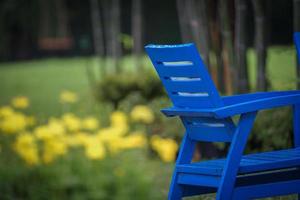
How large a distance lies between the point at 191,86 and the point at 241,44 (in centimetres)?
261

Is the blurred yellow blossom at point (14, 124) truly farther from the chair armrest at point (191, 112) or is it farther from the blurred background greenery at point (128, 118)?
the chair armrest at point (191, 112)

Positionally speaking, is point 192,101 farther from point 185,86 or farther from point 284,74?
point 284,74

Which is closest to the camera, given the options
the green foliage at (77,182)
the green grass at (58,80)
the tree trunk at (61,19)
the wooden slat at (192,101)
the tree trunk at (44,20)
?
the green foliage at (77,182)

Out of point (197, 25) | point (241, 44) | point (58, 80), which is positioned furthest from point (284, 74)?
point (58, 80)

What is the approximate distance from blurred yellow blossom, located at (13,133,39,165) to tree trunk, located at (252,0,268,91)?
9.72 feet

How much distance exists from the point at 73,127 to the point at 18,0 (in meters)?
18.9

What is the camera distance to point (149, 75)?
35.7 ft

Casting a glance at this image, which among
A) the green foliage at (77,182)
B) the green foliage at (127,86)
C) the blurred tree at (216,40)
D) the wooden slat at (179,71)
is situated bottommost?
the green foliage at (127,86)

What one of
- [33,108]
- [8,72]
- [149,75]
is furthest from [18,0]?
[149,75]

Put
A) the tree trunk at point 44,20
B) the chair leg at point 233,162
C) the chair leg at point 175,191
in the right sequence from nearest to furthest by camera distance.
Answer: the chair leg at point 233,162, the chair leg at point 175,191, the tree trunk at point 44,20

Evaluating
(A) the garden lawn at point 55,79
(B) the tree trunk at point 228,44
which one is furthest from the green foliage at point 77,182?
(B) the tree trunk at point 228,44

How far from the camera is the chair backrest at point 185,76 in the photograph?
11.8 feet

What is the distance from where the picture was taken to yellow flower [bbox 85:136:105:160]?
3.41 metres

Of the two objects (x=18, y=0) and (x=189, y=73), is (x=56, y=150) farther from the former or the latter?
(x=18, y=0)
